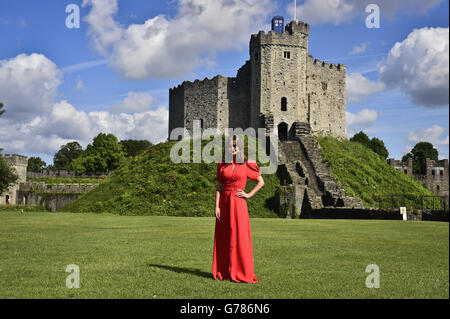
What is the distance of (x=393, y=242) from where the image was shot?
13.0 metres

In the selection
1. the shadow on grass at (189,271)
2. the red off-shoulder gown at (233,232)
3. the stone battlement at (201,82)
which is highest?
the stone battlement at (201,82)

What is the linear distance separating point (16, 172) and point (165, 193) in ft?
93.3

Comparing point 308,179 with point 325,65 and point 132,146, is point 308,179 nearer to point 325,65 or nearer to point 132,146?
point 325,65

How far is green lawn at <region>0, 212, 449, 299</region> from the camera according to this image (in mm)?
6949

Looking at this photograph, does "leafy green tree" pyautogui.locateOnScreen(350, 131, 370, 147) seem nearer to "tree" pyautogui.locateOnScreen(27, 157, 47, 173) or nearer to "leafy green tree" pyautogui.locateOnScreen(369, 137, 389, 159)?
"leafy green tree" pyautogui.locateOnScreen(369, 137, 389, 159)

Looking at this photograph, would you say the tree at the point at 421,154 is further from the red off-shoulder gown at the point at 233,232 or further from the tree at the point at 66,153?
the red off-shoulder gown at the point at 233,232

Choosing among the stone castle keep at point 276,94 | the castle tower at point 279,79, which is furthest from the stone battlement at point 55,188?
the castle tower at point 279,79

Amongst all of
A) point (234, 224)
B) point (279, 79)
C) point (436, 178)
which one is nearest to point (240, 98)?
point (279, 79)

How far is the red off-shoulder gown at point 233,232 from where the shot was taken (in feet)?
26.3

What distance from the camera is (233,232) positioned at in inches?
329

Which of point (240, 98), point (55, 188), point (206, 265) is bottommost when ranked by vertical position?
point (206, 265)

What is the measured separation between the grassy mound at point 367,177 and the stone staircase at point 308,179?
1601mm
